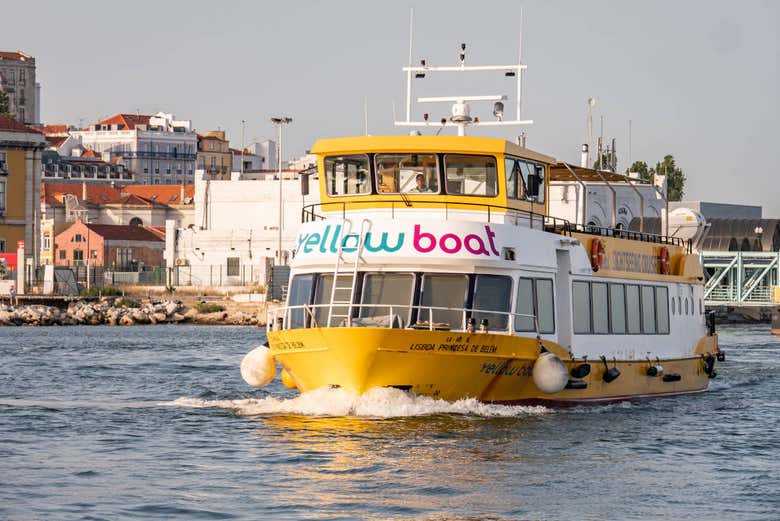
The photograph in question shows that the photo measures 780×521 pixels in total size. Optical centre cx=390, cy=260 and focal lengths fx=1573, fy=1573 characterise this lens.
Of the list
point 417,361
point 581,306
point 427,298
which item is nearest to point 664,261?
point 581,306

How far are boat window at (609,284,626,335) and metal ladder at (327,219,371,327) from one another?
7.10 m

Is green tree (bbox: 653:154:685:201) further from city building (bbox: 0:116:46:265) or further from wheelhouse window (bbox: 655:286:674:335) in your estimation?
wheelhouse window (bbox: 655:286:674:335)

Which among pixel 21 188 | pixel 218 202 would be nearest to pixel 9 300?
pixel 21 188

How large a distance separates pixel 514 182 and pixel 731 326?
68141 mm

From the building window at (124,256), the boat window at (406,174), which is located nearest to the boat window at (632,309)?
the boat window at (406,174)

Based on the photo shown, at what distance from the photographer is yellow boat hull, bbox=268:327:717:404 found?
26.7m

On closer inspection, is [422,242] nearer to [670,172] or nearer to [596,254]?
[596,254]

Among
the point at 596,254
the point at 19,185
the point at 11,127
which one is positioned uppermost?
the point at 11,127

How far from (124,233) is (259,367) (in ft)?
360

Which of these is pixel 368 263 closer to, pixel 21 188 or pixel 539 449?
pixel 539 449

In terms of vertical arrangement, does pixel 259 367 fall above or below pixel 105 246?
below

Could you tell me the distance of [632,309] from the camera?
34.2m

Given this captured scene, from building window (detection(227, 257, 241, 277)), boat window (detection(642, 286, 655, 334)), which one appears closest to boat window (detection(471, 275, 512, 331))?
boat window (detection(642, 286, 655, 334))

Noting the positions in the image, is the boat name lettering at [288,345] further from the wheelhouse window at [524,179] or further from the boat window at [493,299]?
the wheelhouse window at [524,179]
